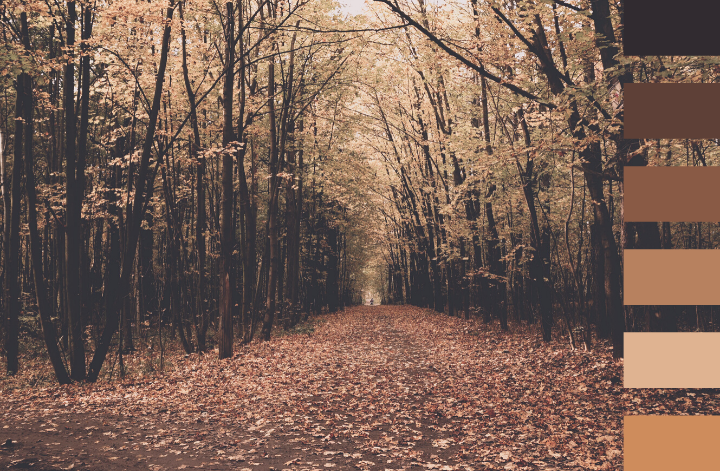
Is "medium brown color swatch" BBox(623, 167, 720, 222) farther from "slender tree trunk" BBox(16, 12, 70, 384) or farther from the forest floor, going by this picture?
"slender tree trunk" BBox(16, 12, 70, 384)

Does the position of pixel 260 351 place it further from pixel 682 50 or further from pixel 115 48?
pixel 682 50

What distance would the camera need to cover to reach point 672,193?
2781 mm

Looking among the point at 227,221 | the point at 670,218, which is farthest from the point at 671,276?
the point at 227,221

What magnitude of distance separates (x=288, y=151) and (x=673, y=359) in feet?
66.6

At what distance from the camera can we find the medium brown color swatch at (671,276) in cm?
267

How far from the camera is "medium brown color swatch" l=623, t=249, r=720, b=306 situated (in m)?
2.67

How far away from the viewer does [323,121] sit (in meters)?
23.3

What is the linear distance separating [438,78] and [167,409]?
15972mm

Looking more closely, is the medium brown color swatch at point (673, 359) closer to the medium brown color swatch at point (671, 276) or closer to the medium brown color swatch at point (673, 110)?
the medium brown color swatch at point (671, 276)

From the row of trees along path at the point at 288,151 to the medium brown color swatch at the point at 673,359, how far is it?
459 centimetres

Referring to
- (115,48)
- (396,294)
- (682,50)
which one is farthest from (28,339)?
(396,294)

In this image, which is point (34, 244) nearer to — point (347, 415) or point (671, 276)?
point (347, 415)

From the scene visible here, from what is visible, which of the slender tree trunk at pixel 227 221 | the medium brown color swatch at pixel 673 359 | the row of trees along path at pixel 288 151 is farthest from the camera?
the slender tree trunk at pixel 227 221

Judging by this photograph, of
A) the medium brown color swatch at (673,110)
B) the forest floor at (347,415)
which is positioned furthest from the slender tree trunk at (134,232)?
the medium brown color swatch at (673,110)
